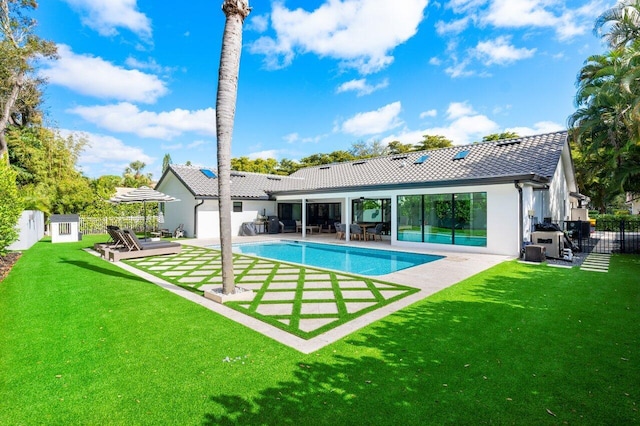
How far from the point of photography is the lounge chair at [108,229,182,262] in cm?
1082

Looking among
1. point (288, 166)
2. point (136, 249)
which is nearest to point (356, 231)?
point (136, 249)

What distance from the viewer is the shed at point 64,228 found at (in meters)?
16.2

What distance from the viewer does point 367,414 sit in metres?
2.83

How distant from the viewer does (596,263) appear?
1002 cm

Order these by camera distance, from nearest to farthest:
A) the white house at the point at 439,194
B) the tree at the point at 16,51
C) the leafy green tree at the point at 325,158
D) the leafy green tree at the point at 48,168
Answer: the white house at the point at 439,194 < the tree at the point at 16,51 < the leafy green tree at the point at 48,168 < the leafy green tree at the point at 325,158

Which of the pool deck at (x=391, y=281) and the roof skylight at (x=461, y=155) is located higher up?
the roof skylight at (x=461, y=155)

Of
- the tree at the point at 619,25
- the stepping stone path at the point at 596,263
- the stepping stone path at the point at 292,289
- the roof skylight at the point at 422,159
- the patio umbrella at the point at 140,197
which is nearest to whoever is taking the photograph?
the stepping stone path at the point at 292,289

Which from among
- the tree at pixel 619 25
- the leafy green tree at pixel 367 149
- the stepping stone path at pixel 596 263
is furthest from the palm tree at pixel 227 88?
the leafy green tree at pixel 367 149

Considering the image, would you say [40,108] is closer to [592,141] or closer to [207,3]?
[207,3]

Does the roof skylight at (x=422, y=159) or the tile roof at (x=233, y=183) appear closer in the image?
the roof skylight at (x=422, y=159)

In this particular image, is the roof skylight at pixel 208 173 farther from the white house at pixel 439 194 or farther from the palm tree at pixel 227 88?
the palm tree at pixel 227 88

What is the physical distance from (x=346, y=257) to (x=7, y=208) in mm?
10855

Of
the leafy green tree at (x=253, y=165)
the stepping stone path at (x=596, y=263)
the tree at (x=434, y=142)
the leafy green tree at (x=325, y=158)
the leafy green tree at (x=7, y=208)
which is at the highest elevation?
Result: the tree at (x=434, y=142)

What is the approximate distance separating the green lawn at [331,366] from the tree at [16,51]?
22505 millimetres
